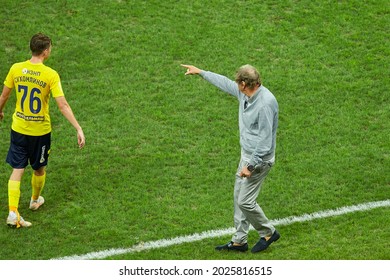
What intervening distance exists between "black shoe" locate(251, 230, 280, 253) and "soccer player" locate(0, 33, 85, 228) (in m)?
2.40

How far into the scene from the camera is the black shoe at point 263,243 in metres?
10.7

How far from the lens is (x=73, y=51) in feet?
52.5

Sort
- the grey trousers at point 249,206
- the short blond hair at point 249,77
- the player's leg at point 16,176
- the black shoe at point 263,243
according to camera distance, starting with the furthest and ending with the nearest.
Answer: the player's leg at point 16,176 → the black shoe at point 263,243 → the grey trousers at point 249,206 → the short blond hair at point 249,77

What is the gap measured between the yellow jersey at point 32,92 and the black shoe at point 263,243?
2.98m

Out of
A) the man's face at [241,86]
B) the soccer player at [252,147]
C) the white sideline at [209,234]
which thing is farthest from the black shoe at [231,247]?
the man's face at [241,86]

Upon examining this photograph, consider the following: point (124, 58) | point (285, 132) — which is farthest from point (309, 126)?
point (124, 58)

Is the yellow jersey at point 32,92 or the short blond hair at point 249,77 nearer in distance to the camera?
the short blond hair at point 249,77

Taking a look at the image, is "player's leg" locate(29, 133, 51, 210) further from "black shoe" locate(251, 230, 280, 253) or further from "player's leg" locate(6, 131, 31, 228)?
"black shoe" locate(251, 230, 280, 253)

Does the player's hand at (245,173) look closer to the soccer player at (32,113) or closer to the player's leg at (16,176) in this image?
the soccer player at (32,113)

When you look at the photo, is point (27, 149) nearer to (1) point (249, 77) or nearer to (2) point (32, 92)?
(2) point (32, 92)

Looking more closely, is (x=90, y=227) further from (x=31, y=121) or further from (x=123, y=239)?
(x=31, y=121)

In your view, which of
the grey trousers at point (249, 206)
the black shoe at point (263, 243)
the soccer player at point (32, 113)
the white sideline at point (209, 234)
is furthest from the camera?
the soccer player at point (32, 113)

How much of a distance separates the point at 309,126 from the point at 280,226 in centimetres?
287

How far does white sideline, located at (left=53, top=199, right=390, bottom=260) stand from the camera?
10.8 metres
